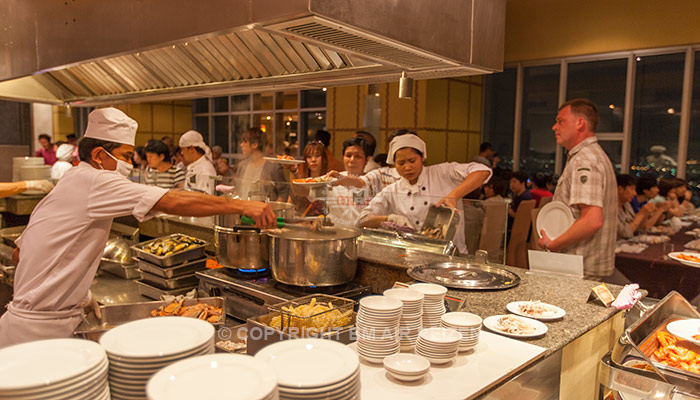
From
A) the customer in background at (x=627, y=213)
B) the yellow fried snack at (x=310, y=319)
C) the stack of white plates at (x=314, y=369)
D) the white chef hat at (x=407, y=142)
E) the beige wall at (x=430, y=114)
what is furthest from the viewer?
the beige wall at (x=430, y=114)

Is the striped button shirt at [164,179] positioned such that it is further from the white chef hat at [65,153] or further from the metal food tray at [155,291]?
the white chef hat at [65,153]

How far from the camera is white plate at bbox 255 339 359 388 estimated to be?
2.81ft

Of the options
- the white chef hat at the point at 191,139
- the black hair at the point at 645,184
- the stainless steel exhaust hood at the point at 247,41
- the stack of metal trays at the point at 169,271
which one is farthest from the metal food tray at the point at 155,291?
the black hair at the point at 645,184

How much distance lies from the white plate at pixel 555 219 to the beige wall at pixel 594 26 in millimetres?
5818

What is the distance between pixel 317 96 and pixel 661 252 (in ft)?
25.6

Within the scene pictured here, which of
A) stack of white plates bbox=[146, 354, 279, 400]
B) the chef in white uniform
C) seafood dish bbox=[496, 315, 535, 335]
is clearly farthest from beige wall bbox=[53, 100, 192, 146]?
stack of white plates bbox=[146, 354, 279, 400]

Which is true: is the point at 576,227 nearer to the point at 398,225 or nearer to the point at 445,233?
the point at 445,233

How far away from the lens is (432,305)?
145 cm

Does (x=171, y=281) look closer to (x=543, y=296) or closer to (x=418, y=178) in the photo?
(x=418, y=178)

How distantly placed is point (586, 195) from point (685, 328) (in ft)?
3.74

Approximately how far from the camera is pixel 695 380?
4.40 ft

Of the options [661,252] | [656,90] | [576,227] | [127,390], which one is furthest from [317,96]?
[127,390]

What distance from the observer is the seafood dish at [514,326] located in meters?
1.55

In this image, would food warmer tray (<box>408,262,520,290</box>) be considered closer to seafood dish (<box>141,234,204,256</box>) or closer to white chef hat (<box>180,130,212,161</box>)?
seafood dish (<box>141,234,204,256</box>)
